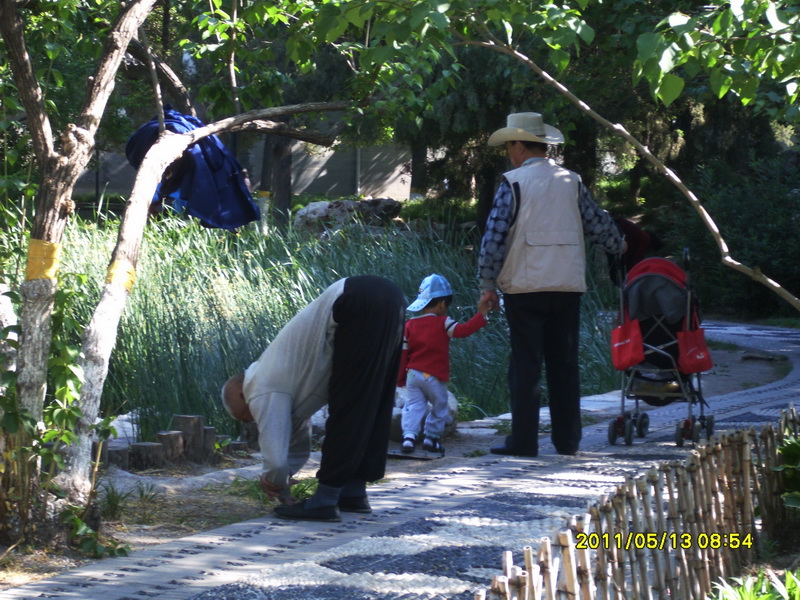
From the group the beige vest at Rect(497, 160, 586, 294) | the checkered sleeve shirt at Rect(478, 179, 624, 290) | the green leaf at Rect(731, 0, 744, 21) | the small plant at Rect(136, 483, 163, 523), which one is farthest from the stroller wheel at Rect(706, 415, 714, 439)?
the green leaf at Rect(731, 0, 744, 21)

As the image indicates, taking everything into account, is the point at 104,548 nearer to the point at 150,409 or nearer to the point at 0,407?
the point at 0,407

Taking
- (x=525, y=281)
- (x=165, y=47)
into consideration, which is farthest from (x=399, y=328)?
(x=165, y=47)

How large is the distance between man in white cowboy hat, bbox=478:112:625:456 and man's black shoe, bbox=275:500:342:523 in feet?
7.00

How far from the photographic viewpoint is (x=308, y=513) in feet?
16.5

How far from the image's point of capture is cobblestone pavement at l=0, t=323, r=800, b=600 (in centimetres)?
389

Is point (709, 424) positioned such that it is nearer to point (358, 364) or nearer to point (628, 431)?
point (628, 431)

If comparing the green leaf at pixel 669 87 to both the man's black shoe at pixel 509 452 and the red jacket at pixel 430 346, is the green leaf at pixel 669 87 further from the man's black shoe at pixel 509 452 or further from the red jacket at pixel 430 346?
the man's black shoe at pixel 509 452

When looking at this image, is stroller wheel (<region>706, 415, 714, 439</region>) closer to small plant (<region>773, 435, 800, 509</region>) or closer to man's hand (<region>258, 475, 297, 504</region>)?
small plant (<region>773, 435, 800, 509</region>)

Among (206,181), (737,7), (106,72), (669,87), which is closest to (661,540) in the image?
(669,87)

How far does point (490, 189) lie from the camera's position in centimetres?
2606

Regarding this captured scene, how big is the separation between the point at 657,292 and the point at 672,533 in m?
4.03

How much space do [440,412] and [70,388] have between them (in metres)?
3.26

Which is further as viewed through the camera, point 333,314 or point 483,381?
point 483,381

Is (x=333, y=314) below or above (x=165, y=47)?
below
